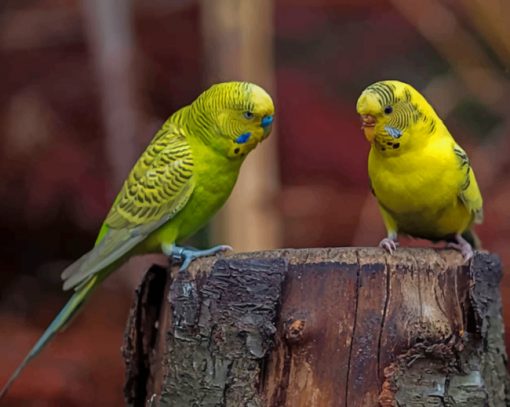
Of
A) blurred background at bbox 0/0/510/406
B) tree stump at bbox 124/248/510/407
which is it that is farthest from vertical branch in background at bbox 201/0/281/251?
tree stump at bbox 124/248/510/407

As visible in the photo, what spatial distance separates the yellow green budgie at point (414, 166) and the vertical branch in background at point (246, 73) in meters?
2.25

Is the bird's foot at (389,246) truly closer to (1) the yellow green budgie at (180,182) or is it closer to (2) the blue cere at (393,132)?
(2) the blue cere at (393,132)

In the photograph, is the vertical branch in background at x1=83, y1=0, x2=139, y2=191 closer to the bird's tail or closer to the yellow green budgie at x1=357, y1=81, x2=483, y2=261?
the bird's tail

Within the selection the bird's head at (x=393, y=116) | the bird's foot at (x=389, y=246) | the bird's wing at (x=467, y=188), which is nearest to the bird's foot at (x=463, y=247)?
the bird's wing at (x=467, y=188)

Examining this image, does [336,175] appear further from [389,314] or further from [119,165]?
[389,314]

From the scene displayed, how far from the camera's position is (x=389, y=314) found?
110 inches

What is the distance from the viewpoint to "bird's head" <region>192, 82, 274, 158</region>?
333 centimetres

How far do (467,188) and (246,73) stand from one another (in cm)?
248

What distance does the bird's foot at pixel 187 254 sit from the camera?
10.1 ft

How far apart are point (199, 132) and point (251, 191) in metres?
2.20

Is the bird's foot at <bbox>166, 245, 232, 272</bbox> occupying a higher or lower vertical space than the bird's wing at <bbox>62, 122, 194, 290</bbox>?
lower

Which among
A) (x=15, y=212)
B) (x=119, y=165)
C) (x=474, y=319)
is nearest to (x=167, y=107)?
(x=119, y=165)

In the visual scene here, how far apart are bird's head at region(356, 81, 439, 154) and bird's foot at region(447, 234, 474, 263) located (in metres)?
0.36

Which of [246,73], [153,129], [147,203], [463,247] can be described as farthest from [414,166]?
[153,129]
